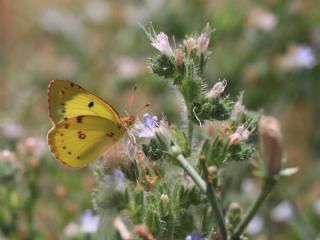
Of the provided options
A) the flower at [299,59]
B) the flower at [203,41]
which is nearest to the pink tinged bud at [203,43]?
the flower at [203,41]

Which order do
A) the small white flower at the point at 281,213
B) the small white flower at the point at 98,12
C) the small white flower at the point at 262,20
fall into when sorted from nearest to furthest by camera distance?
the small white flower at the point at 281,213, the small white flower at the point at 262,20, the small white flower at the point at 98,12

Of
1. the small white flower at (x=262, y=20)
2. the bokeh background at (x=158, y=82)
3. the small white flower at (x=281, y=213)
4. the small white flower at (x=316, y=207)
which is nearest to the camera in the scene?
the bokeh background at (x=158, y=82)

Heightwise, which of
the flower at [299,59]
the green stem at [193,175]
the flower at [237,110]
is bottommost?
the green stem at [193,175]

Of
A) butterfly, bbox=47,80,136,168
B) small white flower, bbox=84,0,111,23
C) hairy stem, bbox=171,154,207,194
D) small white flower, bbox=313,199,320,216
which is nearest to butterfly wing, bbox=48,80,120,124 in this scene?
butterfly, bbox=47,80,136,168

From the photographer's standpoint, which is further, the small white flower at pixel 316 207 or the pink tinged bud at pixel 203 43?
the small white flower at pixel 316 207

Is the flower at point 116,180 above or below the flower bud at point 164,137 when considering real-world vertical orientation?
above

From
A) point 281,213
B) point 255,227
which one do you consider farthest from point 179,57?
point 281,213

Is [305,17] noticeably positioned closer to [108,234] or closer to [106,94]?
[106,94]

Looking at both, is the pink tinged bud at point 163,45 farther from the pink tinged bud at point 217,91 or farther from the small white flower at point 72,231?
the small white flower at point 72,231
